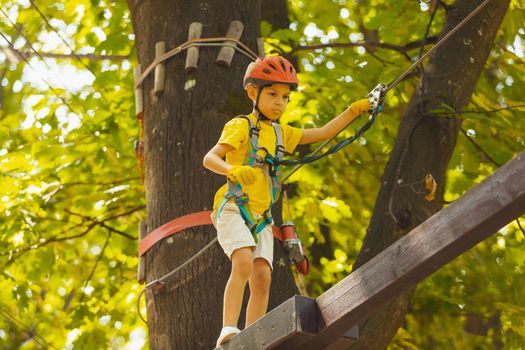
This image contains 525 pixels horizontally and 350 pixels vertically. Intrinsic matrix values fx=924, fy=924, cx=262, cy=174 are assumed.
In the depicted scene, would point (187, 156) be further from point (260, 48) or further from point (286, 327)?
point (286, 327)

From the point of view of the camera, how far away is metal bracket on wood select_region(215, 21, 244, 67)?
18.4ft

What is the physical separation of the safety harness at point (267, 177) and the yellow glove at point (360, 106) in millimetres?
390

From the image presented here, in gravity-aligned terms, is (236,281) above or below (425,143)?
below

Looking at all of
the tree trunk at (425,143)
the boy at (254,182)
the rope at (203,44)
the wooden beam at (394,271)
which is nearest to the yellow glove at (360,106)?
the boy at (254,182)

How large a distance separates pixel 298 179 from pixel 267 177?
3.02 metres

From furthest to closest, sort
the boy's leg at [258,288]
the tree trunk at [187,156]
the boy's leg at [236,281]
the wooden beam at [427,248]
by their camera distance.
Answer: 1. the tree trunk at [187,156]
2. the boy's leg at [258,288]
3. the boy's leg at [236,281]
4. the wooden beam at [427,248]

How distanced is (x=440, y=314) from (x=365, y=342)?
1.73m

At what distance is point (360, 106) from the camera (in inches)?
172

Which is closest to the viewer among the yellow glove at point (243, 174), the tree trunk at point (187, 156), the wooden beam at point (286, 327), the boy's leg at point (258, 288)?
the wooden beam at point (286, 327)

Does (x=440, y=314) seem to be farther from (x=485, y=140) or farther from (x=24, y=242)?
(x=24, y=242)

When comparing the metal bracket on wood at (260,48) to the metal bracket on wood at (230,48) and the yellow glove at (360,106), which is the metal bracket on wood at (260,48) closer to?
the metal bracket on wood at (230,48)

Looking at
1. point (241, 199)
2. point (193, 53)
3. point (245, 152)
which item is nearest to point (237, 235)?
point (241, 199)

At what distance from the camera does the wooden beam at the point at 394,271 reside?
10.5 feet

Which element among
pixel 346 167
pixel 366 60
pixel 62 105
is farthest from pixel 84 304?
pixel 366 60
